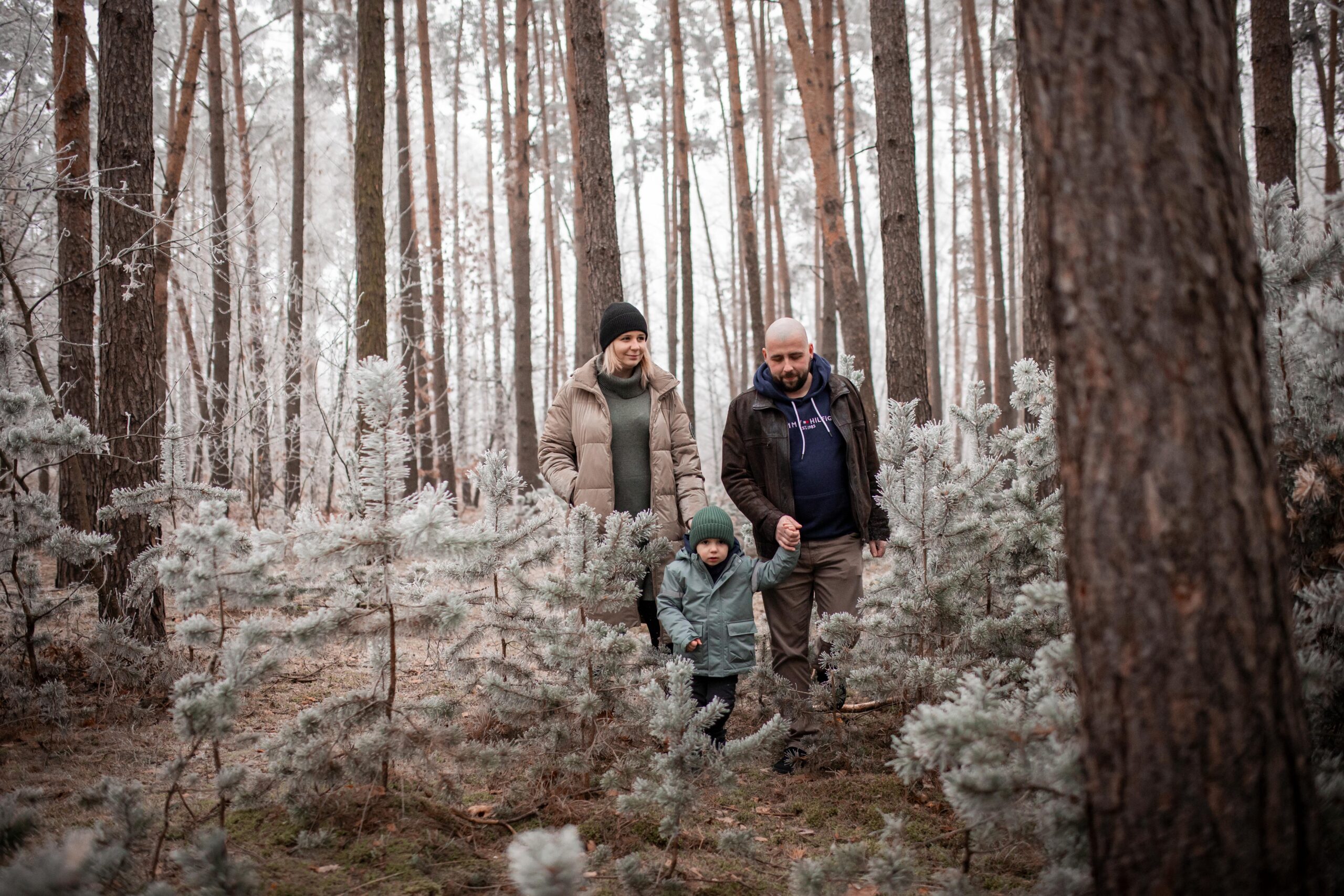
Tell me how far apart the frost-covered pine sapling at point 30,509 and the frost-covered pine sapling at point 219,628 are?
1674 mm

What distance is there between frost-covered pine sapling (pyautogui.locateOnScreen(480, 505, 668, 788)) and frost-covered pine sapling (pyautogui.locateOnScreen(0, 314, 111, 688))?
83.8 inches

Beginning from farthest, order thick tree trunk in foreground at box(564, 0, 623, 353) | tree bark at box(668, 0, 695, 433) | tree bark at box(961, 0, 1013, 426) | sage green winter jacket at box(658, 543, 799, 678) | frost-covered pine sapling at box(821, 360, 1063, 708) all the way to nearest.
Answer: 1. tree bark at box(961, 0, 1013, 426)
2. tree bark at box(668, 0, 695, 433)
3. thick tree trunk in foreground at box(564, 0, 623, 353)
4. sage green winter jacket at box(658, 543, 799, 678)
5. frost-covered pine sapling at box(821, 360, 1063, 708)

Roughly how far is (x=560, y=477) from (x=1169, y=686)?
3156 millimetres

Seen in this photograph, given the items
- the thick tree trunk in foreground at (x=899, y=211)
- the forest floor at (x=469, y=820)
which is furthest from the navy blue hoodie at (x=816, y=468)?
the thick tree trunk in foreground at (x=899, y=211)

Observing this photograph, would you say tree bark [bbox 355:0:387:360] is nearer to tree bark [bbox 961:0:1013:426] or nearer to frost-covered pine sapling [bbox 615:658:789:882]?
frost-covered pine sapling [bbox 615:658:789:882]

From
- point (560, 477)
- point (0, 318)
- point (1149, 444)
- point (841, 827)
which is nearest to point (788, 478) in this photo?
point (560, 477)

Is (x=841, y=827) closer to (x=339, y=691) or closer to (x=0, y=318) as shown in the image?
(x=339, y=691)

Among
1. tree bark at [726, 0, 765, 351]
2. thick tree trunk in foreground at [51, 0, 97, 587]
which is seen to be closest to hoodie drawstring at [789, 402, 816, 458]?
thick tree trunk in foreground at [51, 0, 97, 587]

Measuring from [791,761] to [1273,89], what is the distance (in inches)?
261

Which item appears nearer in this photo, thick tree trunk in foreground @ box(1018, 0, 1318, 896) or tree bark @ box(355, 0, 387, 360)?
thick tree trunk in foreground @ box(1018, 0, 1318, 896)

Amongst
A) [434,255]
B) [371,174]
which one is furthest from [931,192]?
[371,174]

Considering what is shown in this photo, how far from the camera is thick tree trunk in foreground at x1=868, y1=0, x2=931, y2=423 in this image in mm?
6977

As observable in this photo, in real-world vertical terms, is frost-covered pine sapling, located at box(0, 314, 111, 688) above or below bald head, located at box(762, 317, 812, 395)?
below

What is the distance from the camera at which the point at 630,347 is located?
14.6 feet
